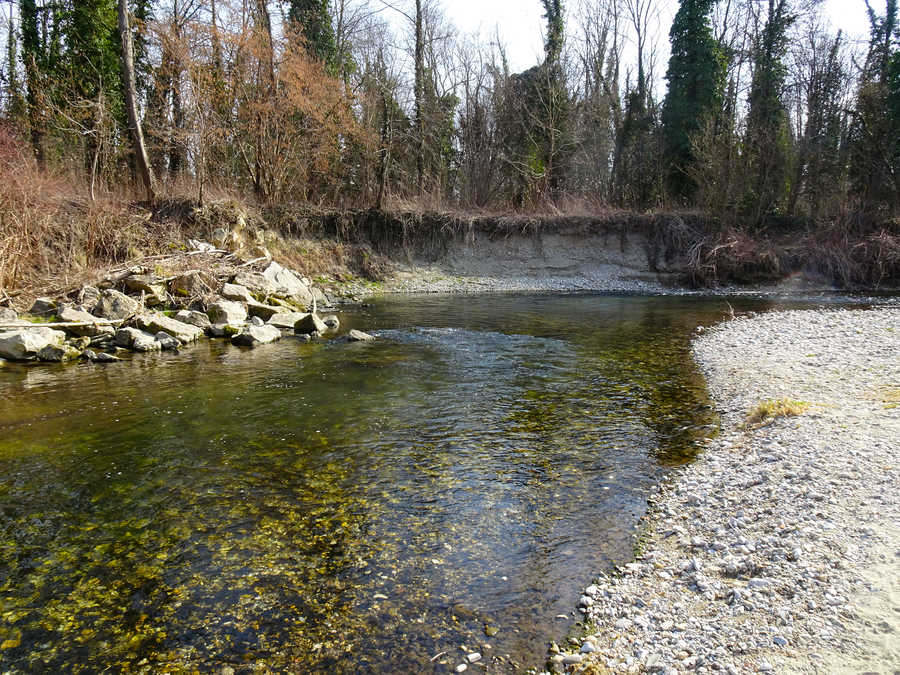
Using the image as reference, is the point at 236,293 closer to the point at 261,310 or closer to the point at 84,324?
the point at 261,310

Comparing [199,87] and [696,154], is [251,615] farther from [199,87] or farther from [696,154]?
[696,154]

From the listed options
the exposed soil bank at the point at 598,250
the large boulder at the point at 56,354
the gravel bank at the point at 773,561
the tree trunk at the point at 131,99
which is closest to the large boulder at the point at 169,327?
the large boulder at the point at 56,354

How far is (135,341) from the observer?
13.2 m

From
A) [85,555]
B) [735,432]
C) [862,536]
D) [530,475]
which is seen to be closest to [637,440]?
[735,432]

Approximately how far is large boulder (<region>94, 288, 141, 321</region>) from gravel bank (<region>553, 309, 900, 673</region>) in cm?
1405

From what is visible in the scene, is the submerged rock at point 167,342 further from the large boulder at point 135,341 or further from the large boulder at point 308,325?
the large boulder at point 308,325

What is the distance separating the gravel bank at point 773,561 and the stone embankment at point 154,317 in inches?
409

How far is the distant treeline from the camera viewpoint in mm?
24812

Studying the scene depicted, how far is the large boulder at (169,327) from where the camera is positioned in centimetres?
1420

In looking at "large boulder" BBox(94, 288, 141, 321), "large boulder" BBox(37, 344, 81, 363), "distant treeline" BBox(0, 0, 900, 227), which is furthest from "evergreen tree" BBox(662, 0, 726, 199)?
"large boulder" BBox(37, 344, 81, 363)

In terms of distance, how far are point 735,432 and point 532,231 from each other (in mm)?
26379

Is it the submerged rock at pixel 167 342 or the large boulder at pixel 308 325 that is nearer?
the submerged rock at pixel 167 342

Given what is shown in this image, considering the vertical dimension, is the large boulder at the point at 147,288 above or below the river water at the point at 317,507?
above

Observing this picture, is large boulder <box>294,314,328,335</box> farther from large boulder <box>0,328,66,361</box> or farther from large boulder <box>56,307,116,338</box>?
large boulder <box>0,328,66,361</box>
